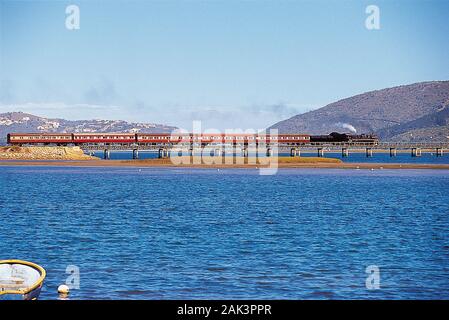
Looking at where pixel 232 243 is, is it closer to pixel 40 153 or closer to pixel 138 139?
pixel 138 139

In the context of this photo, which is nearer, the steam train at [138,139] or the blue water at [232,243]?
the blue water at [232,243]

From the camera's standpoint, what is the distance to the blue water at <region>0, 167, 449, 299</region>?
26.8m

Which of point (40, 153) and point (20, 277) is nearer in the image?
point (20, 277)

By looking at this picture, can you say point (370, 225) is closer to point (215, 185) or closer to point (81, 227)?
point (81, 227)

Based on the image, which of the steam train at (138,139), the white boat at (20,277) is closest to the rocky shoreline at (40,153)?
the steam train at (138,139)

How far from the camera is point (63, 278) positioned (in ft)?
91.6

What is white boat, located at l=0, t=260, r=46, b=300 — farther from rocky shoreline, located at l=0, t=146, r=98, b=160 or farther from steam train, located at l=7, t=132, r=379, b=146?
rocky shoreline, located at l=0, t=146, r=98, b=160

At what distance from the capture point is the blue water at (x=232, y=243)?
87.9 ft

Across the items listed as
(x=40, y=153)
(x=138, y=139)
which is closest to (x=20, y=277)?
(x=138, y=139)

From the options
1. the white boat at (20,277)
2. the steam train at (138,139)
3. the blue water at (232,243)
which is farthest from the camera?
the steam train at (138,139)

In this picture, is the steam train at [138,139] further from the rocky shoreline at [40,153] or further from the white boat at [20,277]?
the white boat at [20,277]

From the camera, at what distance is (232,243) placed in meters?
37.9

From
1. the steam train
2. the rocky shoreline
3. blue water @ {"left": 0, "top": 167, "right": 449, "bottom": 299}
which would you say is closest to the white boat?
blue water @ {"left": 0, "top": 167, "right": 449, "bottom": 299}
